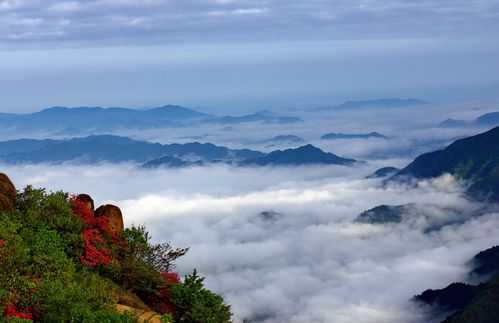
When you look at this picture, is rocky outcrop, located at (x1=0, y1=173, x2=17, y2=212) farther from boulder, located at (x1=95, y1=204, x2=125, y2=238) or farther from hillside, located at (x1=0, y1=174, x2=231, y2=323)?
boulder, located at (x1=95, y1=204, x2=125, y2=238)

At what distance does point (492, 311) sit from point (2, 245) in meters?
162

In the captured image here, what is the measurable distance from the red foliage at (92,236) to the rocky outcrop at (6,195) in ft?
16.6

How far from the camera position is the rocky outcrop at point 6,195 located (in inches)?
2181

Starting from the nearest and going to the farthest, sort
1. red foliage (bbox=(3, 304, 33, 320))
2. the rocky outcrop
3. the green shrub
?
1. red foliage (bbox=(3, 304, 33, 320))
2. the green shrub
3. the rocky outcrop

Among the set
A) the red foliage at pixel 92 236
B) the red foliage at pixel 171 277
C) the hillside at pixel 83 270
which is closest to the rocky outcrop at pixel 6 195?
the hillside at pixel 83 270

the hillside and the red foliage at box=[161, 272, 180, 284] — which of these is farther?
the red foliage at box=[161, 272, 180, 284]

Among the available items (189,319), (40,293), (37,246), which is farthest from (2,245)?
(189,319)

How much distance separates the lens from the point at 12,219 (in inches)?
2083

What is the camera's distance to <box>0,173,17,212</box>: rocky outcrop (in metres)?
55.4

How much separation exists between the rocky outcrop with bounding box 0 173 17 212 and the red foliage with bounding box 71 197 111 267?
5059 millimetres

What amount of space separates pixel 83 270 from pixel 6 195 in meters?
14.9

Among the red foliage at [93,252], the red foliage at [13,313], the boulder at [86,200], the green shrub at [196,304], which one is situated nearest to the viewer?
the red foliage at [13,313]

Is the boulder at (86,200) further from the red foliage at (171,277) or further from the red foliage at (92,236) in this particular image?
the red foliage at (171,277)

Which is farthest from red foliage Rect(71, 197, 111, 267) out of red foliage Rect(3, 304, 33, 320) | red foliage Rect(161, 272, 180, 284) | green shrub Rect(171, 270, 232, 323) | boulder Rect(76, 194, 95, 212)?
red foliage Rect(3, 304, 33, 320)
